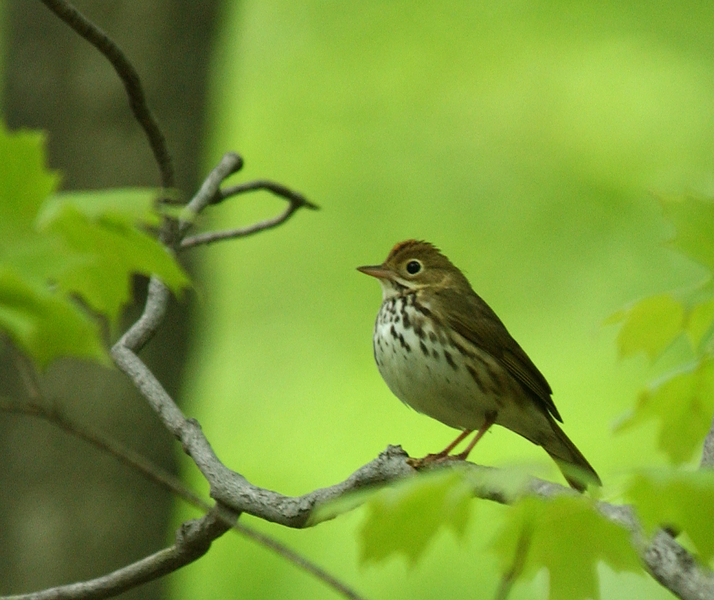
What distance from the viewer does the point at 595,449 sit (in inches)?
299

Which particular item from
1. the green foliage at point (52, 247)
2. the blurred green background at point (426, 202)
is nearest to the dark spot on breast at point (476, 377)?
the green foliage at point (52, 247)

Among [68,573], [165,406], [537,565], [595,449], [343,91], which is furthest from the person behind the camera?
[343,91]

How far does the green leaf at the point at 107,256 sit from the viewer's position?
5.39ft

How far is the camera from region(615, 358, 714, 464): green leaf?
8.29 ft

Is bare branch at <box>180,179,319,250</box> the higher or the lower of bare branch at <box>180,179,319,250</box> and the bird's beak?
the higher

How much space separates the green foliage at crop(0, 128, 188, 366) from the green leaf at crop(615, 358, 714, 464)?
137cm

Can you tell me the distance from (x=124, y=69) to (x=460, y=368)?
1712 millimetres

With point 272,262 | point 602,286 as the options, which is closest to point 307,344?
point 272,262

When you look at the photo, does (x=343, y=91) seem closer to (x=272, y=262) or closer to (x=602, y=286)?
(x=272, y=262)

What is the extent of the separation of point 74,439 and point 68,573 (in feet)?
2.26

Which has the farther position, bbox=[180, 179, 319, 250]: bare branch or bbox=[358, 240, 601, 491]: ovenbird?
bbox=[358, 240, 601, 491]: ovenbird

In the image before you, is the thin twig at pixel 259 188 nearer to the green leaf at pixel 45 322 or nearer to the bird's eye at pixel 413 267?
the bird's eye at pixel 413 267

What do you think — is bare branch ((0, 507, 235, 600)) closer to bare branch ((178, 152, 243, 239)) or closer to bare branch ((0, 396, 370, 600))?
bare branch ((0, 396, 370, 600))

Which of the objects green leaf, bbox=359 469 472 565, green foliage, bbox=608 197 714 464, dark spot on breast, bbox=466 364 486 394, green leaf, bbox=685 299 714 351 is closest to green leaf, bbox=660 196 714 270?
green foliage, bbox=608 197 714 464
